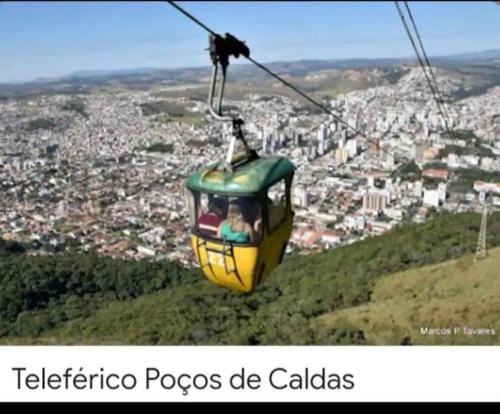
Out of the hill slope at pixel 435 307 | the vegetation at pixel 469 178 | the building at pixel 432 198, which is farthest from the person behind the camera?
the building at pixel 432 198

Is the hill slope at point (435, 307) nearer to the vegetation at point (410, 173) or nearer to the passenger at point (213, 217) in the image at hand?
the vegetation at point (410, 173)

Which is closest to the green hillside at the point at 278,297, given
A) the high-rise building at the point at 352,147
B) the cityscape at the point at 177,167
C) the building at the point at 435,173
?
the cityscape at the point at 177,167

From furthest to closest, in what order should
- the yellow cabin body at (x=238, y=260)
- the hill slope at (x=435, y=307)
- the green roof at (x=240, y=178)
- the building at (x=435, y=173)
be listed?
the building at (x=435, y=173), the hill slope at (x=435, y=307), the yellow cabin body at (x=238, y=260), the green roof at (x=240, y=178)

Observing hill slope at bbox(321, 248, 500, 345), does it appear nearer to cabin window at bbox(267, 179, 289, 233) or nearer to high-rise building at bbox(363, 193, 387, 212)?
high-rise building at bbox(363, 193, 387, 212)

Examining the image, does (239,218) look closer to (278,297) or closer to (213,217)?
(213,217)
